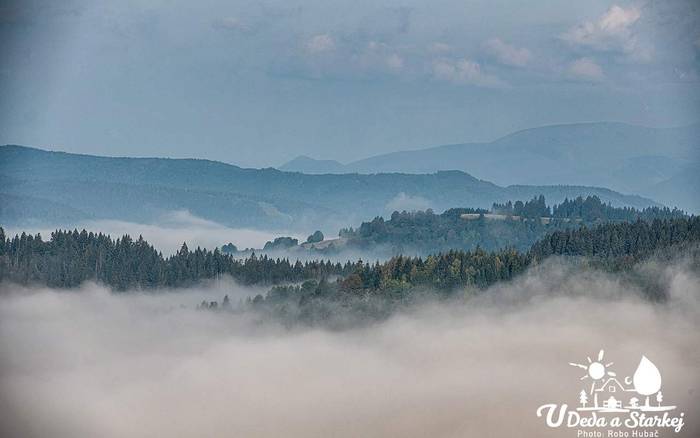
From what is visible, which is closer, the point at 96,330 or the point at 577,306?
the point at 577,306

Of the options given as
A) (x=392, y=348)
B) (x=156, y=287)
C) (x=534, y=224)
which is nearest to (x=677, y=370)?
(x=392, y=348)

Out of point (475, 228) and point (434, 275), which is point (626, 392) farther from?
point (475, 228)

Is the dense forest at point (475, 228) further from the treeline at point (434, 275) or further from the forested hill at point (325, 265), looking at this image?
the treeline at point (434, 275)

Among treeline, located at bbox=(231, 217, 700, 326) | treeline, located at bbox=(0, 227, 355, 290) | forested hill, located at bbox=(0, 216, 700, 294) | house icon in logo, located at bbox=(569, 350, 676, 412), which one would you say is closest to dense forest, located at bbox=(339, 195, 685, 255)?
treeline, located at bbox=(0, 227, 355, 290)

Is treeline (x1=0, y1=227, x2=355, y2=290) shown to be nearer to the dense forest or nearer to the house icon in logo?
the house icon in logo

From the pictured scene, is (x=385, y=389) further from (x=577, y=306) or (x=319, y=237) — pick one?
(x=319, y=237)
